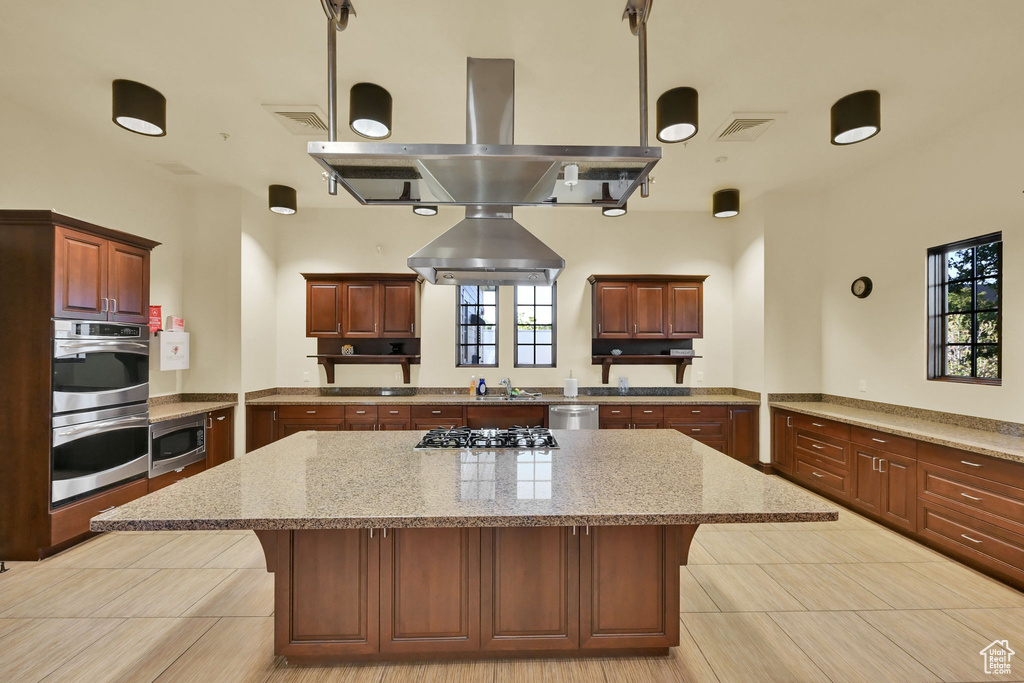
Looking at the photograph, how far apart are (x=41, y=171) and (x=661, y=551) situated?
510 cm

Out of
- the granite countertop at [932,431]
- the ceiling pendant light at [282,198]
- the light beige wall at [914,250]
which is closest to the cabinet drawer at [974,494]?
the granite countertop at [932,431]

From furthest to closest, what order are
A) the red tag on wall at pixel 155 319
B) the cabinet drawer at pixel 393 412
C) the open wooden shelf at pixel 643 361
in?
the open wooden shelf at pixel 643 361 < the cabinet drawer at pixel 393 412 < the red tag on wall at pixel 155 319

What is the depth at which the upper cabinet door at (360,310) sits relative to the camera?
5.21 m

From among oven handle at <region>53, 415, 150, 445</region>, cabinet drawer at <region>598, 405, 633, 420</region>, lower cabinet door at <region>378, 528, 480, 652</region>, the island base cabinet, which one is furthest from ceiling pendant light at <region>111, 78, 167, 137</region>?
cabinet drawer at <region>598, 405, 633, 420</region>

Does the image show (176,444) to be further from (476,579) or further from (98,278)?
(476,579)

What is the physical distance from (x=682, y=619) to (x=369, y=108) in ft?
12.0

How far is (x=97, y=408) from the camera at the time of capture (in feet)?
10.5

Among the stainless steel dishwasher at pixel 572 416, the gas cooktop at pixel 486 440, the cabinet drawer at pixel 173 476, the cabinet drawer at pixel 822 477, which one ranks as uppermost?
the gas cooktop at pixel 486 440

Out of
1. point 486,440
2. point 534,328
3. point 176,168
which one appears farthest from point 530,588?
point 176,168

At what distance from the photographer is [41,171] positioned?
3422 mm

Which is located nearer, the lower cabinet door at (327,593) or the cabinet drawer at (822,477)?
the lower cabinet door at (327,593)

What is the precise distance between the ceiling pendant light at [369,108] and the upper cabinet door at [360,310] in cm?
240

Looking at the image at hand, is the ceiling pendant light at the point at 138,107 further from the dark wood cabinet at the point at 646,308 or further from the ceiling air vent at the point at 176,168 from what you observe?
the dark wood cabinet at the point at 646,308

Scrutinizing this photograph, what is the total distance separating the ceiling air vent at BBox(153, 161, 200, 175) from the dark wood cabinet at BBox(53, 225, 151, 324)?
1117mm
